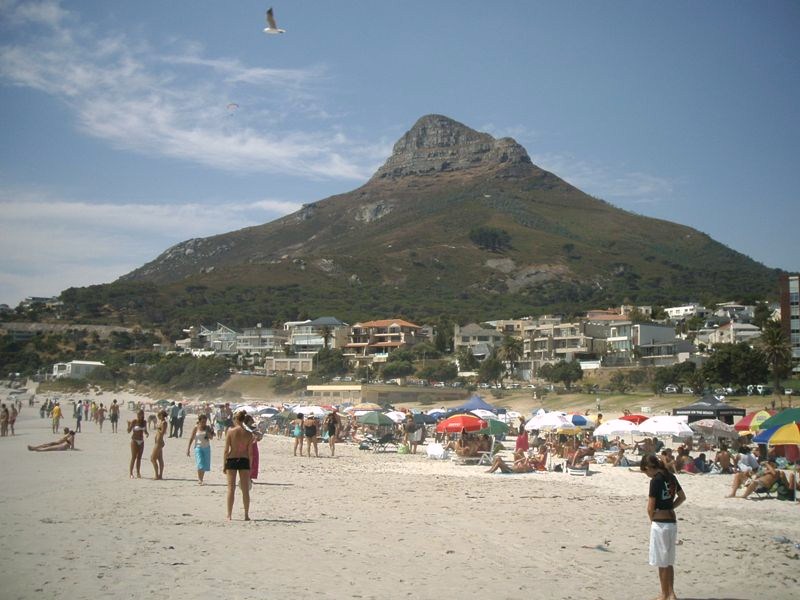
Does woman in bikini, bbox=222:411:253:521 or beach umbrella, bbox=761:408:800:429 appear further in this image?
beach umbrella, bbox=761:408:800:429

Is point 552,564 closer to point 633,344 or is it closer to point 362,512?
point 362,512

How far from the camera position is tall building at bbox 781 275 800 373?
2601 inches

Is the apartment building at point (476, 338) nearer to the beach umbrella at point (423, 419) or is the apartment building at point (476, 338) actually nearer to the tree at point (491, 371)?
the tree at point (491, 371)

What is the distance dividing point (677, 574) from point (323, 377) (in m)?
76.9

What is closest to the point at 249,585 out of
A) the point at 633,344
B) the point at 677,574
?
the point at 677,574

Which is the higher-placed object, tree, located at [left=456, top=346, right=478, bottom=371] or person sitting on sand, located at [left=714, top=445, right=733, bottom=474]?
tree, located at [left=456, top=346, right=478, bottom=371]

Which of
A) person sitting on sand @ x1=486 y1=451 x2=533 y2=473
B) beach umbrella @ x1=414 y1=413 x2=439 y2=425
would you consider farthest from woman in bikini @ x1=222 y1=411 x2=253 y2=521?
beach umbrella @ x1=414 y1=413 x2=439 y2=425

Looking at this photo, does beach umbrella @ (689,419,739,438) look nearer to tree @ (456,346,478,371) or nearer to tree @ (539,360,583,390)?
tree @ (539,360,583,390)

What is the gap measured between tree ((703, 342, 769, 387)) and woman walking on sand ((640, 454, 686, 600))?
4969cm

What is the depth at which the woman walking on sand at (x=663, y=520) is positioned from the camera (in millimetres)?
6641

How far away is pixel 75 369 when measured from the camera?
8638 cm

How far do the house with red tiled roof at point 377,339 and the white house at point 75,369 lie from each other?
29541mm

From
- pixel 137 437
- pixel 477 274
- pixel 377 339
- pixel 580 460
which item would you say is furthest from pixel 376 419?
pixel 477 274

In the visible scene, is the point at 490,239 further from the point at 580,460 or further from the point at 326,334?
the point at 580,460
